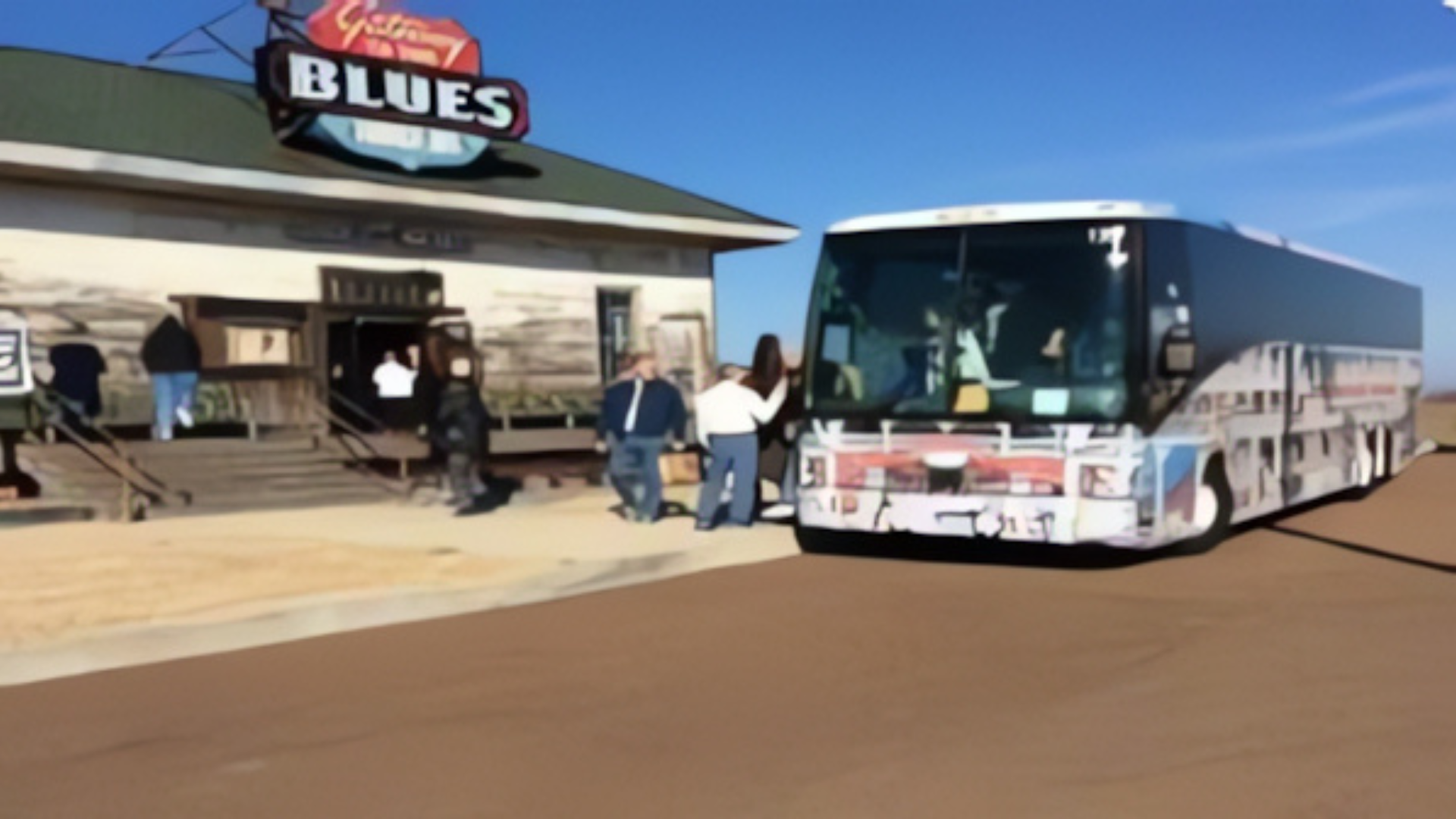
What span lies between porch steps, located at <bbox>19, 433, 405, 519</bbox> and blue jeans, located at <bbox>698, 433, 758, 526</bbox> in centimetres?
599

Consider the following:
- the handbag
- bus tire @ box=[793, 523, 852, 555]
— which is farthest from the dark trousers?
bus tire @ box=[793, 523, 852, 555]

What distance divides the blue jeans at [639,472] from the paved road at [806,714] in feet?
14.7

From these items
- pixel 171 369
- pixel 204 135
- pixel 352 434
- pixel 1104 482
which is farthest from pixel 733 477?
pixel 204 135

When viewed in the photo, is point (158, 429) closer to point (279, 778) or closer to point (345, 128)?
point (345, 128)

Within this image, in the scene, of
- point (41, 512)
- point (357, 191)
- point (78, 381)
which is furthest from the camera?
point (357, 191)

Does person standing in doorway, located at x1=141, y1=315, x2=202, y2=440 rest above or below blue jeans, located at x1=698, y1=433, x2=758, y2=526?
above

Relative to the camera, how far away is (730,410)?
44.8ft

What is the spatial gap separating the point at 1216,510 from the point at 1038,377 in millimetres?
2353

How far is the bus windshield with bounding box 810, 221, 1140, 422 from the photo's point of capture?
11070mm

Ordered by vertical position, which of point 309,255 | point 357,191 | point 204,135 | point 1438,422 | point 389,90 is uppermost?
point 389,90

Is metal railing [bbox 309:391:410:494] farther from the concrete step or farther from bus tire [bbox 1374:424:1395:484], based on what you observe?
bus tire [bbox 1374:424:1395:484]

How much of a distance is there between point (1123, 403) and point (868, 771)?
6.36 metres

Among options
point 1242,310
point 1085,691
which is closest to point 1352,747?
point 1085,691

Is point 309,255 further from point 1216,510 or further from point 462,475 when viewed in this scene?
point 1216,510
